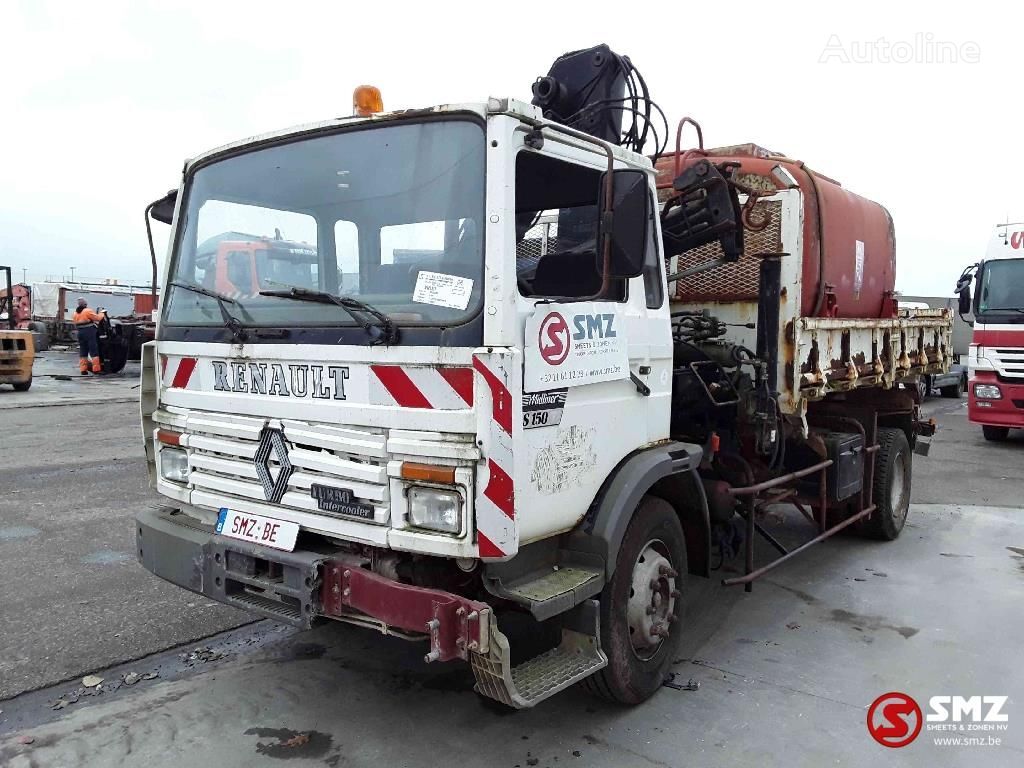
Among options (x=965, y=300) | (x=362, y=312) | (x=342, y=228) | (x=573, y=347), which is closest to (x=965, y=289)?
(x=965, y=300)

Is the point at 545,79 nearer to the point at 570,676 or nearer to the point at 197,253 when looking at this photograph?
the point at 197,253

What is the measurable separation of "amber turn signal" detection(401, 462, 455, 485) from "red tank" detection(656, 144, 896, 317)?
9.08 ft

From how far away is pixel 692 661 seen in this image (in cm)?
416

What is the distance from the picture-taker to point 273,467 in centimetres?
327

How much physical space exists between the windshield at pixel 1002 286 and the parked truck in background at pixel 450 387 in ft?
28.5

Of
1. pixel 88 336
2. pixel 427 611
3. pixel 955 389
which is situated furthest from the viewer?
pixel 88 336

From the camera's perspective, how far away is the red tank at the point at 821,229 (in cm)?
490

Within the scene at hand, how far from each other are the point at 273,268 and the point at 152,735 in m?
2.01

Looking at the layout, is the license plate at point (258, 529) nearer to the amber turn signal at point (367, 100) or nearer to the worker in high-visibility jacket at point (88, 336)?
the amber turn signal at point (367, 100)

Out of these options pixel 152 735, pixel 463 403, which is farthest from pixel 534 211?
pixel 152 735

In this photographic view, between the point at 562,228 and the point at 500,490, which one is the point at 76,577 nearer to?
the point at 500,490

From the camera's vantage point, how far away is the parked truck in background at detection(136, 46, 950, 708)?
284 centimetres

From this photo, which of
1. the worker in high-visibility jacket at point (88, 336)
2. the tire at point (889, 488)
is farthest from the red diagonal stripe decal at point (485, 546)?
the worker in high-visibility jacket at point (88, 336)

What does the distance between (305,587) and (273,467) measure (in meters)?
0.54
